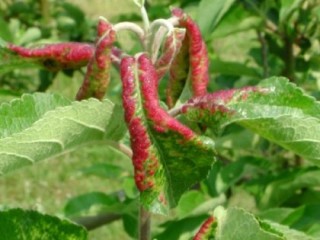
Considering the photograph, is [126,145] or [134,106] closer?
[134,106]

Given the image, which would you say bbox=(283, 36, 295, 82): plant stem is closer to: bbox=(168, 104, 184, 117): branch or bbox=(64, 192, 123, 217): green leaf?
bbox=(64, 192, 123, 217): green leaf

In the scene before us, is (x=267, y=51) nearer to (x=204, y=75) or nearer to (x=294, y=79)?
(x=294, y=79)

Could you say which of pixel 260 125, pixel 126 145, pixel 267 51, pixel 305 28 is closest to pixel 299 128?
pixel 260 125

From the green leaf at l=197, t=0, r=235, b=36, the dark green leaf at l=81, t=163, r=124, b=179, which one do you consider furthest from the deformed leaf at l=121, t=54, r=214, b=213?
the dark green leaf at l=81, t=163, r=124, b=179

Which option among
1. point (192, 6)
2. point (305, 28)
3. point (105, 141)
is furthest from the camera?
point (192, 6)

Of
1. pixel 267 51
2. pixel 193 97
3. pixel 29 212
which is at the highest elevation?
pixel 193 97

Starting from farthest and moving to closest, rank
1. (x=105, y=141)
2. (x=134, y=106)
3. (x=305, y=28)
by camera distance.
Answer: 1. (x=305, y=28)
2. (x=105, y=141)
3. (x=134, y=106)

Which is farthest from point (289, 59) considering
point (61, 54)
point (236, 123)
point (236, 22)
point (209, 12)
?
point (61, 54)
